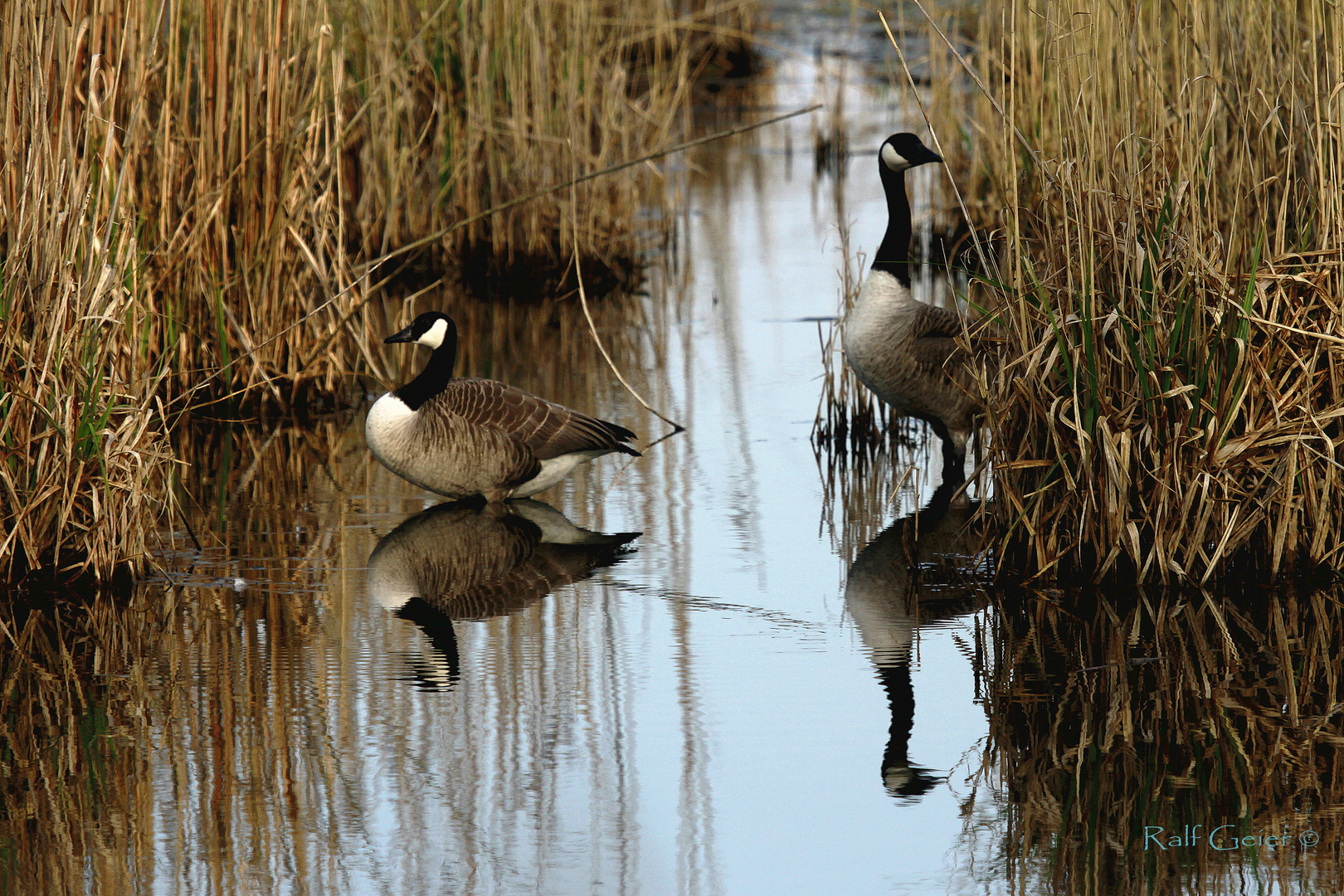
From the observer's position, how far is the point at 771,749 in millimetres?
4312

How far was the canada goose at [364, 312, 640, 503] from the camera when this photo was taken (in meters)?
6.99

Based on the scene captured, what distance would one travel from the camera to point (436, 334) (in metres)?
7.52

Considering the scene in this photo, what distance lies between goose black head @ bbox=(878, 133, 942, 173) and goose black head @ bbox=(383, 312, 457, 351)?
234 cm

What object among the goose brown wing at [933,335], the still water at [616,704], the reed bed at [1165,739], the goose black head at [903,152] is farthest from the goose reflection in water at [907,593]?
the goose black head at [903,152]

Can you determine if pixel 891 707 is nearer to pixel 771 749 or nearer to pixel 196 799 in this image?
pixel 771 749

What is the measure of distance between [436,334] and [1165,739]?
4.20 metres

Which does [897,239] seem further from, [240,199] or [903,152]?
[240,199]

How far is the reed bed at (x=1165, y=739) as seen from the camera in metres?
3.59

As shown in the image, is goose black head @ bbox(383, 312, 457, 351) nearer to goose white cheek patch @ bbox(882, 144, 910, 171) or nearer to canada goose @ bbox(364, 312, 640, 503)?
canada goose @ bbox(364, 312, 640, 503)

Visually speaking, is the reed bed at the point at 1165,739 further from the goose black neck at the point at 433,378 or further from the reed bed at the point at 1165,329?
the goose black neck at the point at 433,378

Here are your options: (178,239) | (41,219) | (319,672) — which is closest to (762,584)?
(319,672)

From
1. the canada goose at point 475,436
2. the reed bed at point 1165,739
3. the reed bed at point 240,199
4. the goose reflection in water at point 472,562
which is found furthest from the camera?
the canada goose at point 475,436

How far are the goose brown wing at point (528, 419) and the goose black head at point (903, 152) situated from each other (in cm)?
208

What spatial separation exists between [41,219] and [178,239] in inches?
108
